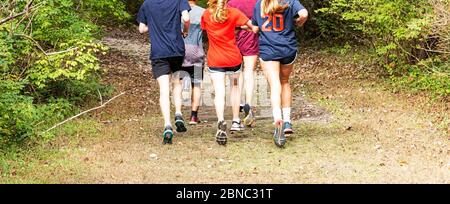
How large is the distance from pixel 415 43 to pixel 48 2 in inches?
267

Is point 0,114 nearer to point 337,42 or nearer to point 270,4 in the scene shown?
point 270,4

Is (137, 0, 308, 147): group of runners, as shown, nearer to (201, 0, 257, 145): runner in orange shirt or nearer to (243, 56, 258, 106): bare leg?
(201, 0, 257, 145): runner in orange shirt

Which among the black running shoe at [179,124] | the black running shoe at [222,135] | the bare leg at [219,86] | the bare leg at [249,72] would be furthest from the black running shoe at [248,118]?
the black running shoe at [222,135]

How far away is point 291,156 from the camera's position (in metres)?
8.69

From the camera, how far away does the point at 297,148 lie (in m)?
9.13

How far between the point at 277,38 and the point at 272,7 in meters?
0.40

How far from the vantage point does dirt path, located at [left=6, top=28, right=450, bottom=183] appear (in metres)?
7.71

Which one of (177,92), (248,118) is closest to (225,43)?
(177,92)

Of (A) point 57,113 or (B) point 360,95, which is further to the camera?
(B) point 360,95

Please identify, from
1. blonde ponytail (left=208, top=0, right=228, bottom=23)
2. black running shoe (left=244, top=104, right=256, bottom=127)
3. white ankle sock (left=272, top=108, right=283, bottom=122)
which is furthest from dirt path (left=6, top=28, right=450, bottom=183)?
blonde ponytail (left=208, top=0, right=228, bottom=23)

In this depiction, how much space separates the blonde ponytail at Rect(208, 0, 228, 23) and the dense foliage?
5.95ft

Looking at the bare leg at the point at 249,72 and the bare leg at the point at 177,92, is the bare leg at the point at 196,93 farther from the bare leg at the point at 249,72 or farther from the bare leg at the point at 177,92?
the bare leg at the point at 249,72

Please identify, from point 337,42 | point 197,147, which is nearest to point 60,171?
point 197,147

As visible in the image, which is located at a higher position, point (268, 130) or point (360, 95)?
point (268, 130)
